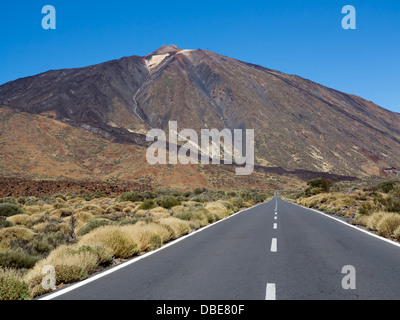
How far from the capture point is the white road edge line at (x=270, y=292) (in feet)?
17.0

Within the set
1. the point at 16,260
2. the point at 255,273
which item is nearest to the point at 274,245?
the point at 255,273

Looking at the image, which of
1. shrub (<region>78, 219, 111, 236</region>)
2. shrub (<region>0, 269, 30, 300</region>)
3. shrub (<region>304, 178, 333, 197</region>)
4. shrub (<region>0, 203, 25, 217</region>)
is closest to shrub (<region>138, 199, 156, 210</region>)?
shrub (<region>0, 203, 25, 217</region>)

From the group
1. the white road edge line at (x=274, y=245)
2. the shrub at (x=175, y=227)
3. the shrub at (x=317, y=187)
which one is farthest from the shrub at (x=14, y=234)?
the shrub at (x=317, y=187)

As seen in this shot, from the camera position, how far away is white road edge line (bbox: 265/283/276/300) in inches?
204

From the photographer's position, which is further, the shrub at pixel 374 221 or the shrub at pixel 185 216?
the shrub at pixel 185 216

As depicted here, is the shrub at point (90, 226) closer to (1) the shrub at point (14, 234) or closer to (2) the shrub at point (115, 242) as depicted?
(1) the shrub at point (14, 234)

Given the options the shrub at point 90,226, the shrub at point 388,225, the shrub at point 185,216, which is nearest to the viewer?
the shrub at point 388,225

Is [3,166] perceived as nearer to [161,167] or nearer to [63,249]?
[161,167]

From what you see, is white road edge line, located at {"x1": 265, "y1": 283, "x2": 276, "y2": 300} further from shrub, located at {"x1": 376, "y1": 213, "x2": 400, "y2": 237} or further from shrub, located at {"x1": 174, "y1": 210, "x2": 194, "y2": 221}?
shrub, located at {"x1": 174, "y1": 210, "x2": 194, "y2": 221}
